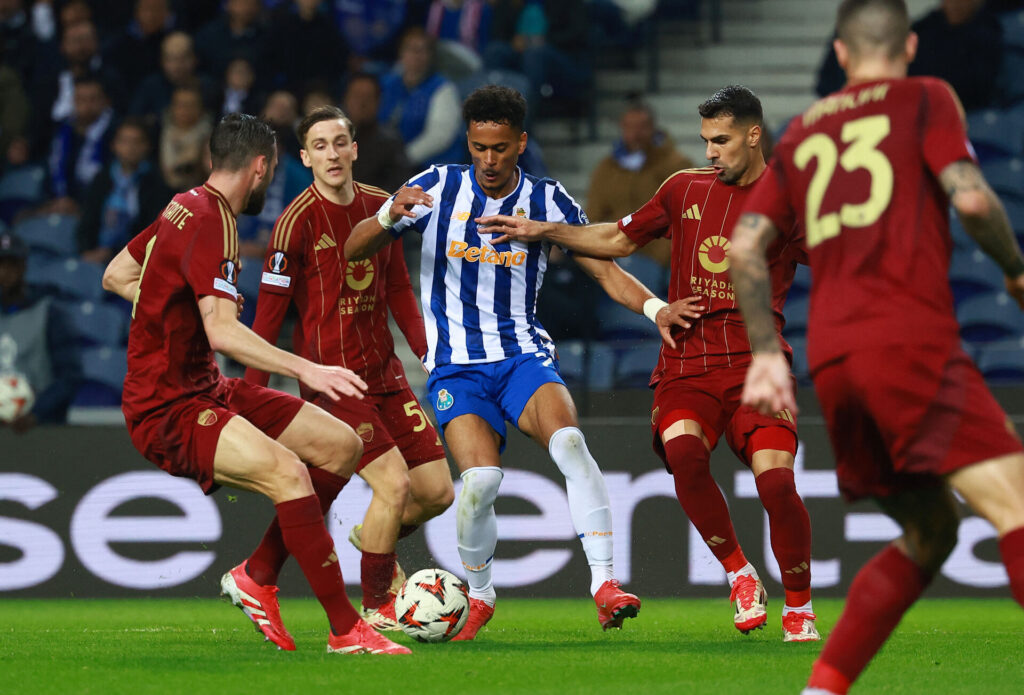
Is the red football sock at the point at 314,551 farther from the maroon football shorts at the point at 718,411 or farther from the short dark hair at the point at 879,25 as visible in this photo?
the short dark hair at the point at 879,25

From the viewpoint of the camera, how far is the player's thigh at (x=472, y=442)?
20.9ft

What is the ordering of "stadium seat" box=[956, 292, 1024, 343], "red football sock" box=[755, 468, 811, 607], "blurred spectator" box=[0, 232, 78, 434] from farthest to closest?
1. "stadium seat" box=[956, 292, 1024, 343]
2. "blurred spectator" box=[0, 232, 78, 434]
3. "red football sock" box=[755, 468, 811, 607]

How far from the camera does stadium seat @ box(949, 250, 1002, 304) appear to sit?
10125 millimetres

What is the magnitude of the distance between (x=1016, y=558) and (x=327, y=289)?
4077 millimetres

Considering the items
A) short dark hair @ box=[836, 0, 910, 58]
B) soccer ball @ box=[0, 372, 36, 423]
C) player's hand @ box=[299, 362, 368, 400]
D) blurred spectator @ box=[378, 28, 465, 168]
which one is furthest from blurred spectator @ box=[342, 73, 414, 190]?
short dark hair @ box=[836, 0, 910, 58]

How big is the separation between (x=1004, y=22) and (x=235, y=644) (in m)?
8.84

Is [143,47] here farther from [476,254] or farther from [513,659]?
[513,659]

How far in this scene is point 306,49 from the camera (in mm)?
12742

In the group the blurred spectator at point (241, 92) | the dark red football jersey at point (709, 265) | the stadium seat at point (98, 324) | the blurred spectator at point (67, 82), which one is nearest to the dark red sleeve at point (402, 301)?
the dark red football jersey at point (709, 265)

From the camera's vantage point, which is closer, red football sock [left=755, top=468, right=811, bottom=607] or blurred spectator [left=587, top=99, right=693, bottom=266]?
red football sock [left=755, top=468, right=811, bottom=607]

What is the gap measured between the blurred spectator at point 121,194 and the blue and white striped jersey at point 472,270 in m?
5.35

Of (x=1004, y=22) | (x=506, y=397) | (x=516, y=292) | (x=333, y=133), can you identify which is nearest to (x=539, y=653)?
(x=506, y=397)

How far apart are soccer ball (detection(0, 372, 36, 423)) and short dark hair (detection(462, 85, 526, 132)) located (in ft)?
14.6

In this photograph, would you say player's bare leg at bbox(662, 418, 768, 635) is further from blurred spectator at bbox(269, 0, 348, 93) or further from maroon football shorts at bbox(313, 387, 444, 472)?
blurred spectator at bbox(269, 0, 348, 93)
